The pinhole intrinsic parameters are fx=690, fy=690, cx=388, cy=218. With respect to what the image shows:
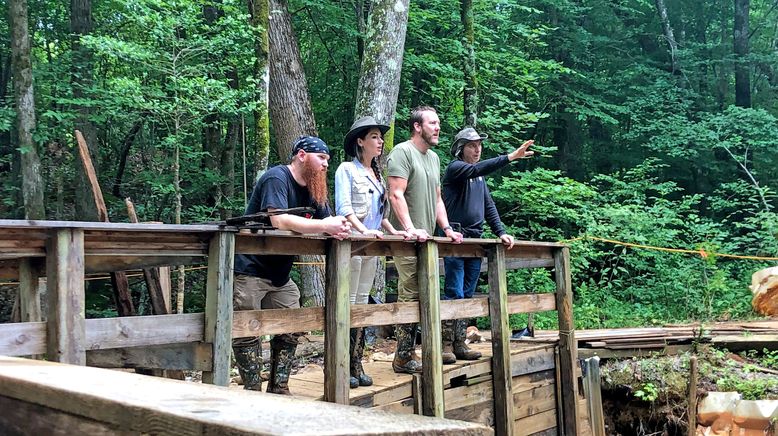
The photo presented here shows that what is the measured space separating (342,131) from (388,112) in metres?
5.96

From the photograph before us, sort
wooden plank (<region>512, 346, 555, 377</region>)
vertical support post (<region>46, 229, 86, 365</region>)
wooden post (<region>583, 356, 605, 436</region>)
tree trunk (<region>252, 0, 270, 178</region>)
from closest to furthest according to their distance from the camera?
vertical support post (<region>46, 229, 86, 365</region>)
wooden post (<region>583, 356, 605, 436</region>)
wooden plank (<region>512, 346, 555, 377</region>)
tree trunk (<region>252, 0, 270, 178</region>)

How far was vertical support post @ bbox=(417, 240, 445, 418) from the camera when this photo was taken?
5180 mm

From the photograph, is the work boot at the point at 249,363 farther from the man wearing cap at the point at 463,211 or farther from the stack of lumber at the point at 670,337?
the stack of lumber at the point at 670,337

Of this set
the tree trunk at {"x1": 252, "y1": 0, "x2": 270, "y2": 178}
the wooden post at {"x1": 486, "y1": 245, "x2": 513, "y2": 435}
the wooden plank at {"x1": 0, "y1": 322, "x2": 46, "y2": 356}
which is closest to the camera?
the wooden plank at {"x1": 0, "y1": 322, "x2": 46, "y2": 356}

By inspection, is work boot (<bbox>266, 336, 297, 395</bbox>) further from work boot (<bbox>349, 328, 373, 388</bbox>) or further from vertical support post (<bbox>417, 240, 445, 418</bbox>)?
vertical support post (<bbox>417, 240, 445, 418</bbox>)

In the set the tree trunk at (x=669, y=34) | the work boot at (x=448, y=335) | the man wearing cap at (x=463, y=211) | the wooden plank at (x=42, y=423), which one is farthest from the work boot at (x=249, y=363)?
the tree trunk at (x=669, y=34)

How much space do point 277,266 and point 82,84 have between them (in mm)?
8878

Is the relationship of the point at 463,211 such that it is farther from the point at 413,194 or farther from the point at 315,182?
the point at 315,182

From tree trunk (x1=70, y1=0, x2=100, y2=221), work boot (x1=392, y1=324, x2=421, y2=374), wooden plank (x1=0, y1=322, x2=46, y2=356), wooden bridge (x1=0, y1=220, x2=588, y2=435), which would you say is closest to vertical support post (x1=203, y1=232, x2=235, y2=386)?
wooden bridge (x1=0, y1=220, x2=588, y2=435)

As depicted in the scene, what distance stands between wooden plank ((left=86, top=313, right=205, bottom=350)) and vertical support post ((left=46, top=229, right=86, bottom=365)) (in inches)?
4.8

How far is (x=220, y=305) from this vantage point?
382 cm

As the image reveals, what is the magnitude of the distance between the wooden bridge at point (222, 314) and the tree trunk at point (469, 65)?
5935 mm

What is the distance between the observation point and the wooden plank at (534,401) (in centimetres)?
668

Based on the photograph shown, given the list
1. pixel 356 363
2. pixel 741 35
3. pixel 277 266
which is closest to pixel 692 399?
pixel 356 363
